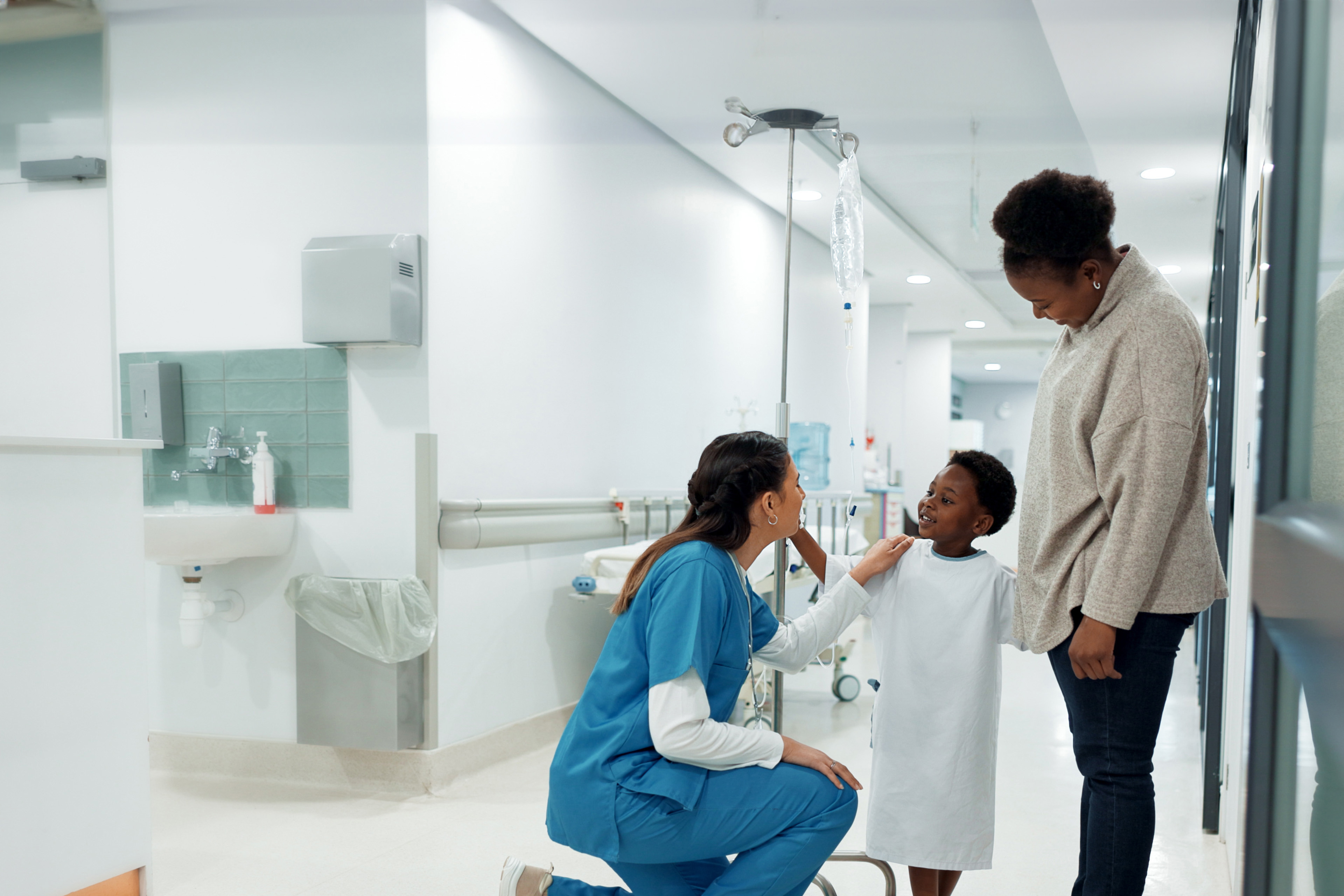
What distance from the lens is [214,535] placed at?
9.63 ft

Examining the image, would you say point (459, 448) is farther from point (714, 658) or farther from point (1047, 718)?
point (1047, 718)

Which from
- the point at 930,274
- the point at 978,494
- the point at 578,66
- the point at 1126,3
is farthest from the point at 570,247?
the point at 930,274

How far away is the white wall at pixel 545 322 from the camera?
322 cm

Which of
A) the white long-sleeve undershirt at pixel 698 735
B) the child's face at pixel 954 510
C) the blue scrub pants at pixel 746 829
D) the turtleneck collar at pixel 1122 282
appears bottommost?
the blue scrub pants at pixel 746 829

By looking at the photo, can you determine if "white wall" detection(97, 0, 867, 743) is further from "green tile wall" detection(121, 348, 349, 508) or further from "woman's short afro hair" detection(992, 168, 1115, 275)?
"woman's short afro hair" detection(992, 168, 1115, 275)

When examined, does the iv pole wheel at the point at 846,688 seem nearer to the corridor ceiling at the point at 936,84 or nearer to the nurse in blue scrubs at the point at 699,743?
the corridor ceiling at the point at 936,84

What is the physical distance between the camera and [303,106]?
3.25 m

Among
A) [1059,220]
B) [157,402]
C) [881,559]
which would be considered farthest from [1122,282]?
[157,402]

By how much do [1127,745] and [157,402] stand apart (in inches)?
115

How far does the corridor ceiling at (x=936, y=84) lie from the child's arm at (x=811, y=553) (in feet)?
6.72

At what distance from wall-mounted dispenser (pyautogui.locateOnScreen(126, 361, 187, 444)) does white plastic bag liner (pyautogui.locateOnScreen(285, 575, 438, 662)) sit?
2.23 ft

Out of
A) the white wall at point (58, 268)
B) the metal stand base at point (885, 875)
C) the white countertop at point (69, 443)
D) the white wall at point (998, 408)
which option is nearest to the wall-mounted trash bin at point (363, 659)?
the white countertop at point (69, 443)

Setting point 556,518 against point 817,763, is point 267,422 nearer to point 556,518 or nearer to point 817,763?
point 556,518

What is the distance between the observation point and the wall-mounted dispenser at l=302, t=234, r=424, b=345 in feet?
9.81
